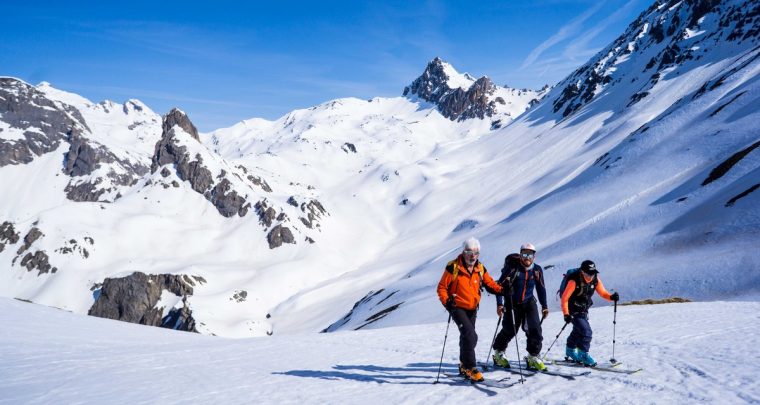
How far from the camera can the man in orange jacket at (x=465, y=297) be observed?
9664 mm

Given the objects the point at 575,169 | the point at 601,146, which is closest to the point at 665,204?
the point at 575,169

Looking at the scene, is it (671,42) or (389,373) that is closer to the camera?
(389,373)

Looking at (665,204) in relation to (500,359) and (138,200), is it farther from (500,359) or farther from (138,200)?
(138,200)

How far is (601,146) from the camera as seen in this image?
10362 cm

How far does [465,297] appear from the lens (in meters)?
9.81

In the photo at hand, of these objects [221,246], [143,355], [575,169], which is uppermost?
[575,169]

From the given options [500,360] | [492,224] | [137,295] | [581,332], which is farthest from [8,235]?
[581,332]

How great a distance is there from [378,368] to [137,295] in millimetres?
135838

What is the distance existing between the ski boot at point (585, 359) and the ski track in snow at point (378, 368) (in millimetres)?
559

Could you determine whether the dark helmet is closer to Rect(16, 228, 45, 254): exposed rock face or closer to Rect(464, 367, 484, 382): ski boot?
Rect(464, 367, 484, 382): ski boot

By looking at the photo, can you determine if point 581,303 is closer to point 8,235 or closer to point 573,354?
point 573,354

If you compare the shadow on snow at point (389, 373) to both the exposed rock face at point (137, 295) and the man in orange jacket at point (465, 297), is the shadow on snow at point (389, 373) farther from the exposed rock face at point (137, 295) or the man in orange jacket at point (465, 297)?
the exposed rock face at point (137, 295)

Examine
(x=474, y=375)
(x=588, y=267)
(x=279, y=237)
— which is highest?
(x=279, y=237)

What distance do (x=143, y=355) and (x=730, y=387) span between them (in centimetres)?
1770
